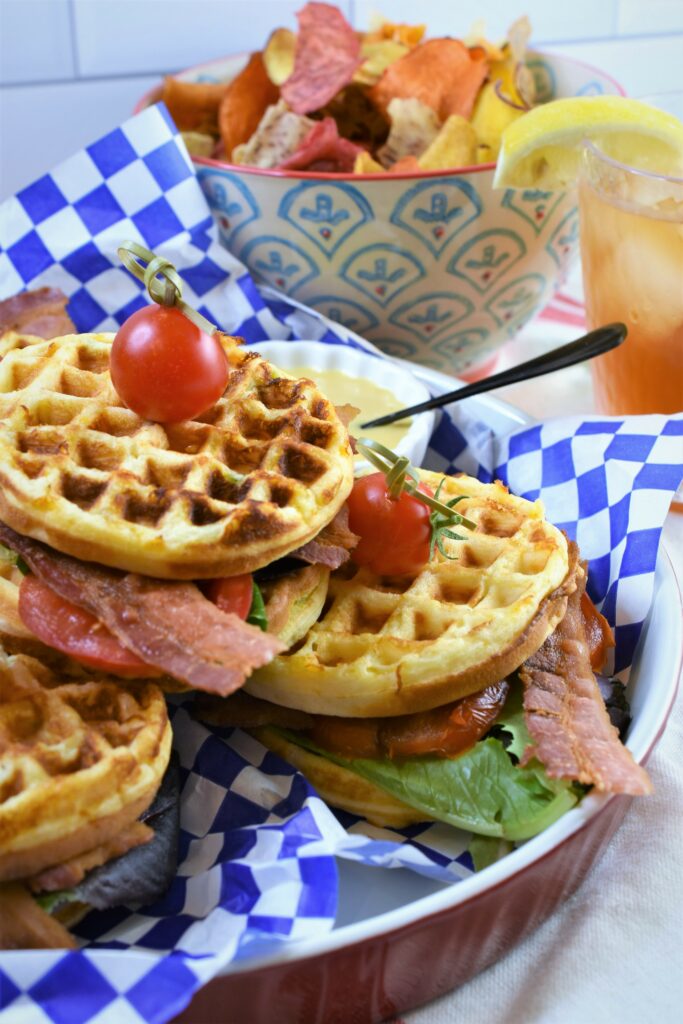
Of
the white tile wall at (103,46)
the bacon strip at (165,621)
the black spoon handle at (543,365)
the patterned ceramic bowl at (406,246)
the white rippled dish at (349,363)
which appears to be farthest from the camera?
the white tile wall at (103,46)

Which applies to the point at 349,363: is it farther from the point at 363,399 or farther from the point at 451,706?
the point at 451,706

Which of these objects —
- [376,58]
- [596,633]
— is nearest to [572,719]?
[596,633]

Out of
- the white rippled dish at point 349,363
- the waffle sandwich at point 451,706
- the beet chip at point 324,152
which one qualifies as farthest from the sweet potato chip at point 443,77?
the waffle sandwich at point 451,706

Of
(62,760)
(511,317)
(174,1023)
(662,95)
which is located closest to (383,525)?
(62,760)

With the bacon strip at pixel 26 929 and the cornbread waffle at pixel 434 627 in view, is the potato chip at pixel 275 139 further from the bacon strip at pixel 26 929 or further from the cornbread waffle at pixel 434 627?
the bacon strip at pixel 26 929

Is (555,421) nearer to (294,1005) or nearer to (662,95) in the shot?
(662,95)

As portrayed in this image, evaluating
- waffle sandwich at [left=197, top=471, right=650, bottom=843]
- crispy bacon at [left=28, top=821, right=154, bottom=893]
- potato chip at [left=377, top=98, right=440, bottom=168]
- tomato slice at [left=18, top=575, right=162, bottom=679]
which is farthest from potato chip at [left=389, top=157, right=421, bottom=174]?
crispy bacon at [left=28, top=821, right=154, bottom=893]
